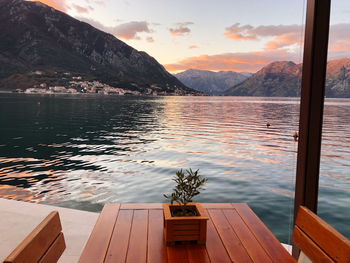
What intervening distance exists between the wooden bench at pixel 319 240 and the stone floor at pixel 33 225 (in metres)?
2.41

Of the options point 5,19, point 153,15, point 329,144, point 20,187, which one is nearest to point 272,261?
point 20,187

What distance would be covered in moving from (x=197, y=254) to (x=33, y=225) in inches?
116

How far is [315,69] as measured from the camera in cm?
246

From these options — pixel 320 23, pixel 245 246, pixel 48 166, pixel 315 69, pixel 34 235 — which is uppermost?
pixel 320 23

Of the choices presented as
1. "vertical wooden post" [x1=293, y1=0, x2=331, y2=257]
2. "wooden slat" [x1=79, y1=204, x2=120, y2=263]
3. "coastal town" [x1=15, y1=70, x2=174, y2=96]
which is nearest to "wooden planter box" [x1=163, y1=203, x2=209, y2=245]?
"wooden slat" [x1=79, y1=204, x2=120, y2=263]

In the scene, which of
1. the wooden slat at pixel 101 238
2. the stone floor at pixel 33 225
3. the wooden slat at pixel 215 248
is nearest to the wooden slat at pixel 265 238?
the wooden slat at pixel 215 248

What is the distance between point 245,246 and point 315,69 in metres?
1.54

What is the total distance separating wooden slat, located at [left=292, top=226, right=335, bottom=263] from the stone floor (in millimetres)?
2369

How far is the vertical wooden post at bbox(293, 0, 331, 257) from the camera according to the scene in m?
2.43

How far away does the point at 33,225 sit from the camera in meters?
4.03

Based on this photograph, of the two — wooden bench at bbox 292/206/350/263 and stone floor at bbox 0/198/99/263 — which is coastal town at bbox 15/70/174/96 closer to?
stone floor at bbox 0/198/99/263

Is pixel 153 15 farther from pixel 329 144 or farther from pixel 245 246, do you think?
pixel 245 246

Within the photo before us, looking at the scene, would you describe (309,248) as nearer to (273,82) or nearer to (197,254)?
(197,254)

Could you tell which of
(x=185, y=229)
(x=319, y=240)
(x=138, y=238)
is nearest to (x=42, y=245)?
(x=138, y=238)
